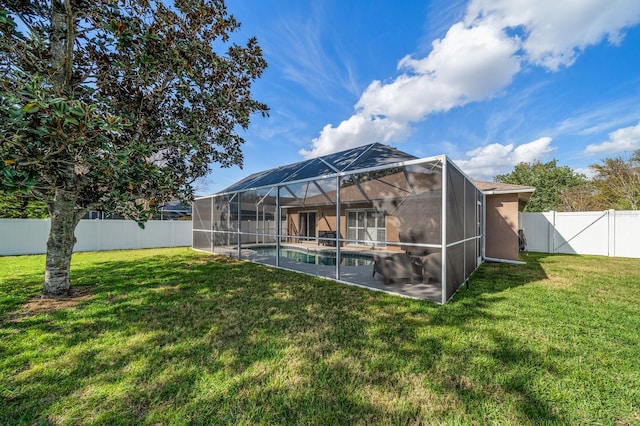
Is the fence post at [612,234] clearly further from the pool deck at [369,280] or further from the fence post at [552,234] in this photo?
the pool deck at [369,280]

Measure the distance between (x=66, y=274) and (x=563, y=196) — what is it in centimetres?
3095

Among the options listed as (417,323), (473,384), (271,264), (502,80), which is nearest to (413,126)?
(502,80)

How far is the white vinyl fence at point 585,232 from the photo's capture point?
9758 millimetres

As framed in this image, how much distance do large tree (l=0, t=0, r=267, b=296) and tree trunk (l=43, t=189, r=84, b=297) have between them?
0.02 m

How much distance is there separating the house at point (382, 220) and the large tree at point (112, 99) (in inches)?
116

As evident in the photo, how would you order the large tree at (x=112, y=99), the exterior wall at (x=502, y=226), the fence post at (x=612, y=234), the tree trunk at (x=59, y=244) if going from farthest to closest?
the fence post at (x=612, y=234) < the exterior wall at (x=502, y=226) < the tree trunk at (x=59, y=244) < the large tree at (x=112, y=99)

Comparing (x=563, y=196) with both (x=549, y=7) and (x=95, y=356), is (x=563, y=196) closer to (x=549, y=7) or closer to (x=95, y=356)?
(x=549, y=7)

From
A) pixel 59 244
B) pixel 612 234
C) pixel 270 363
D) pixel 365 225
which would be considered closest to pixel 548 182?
pixel 612 234

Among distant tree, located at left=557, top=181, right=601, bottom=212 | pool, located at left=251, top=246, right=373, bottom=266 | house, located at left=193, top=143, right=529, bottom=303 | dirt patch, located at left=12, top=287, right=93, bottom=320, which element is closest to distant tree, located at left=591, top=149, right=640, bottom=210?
distant tree, located at left=557, top=181, right=601, bottom=212

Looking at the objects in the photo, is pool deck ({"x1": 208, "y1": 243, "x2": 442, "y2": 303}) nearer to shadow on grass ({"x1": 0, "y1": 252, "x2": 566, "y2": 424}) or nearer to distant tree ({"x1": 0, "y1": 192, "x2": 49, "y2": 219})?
shadow on grass ({"x1": 0, "y1": 252, "x2": 566, "y2": 424})

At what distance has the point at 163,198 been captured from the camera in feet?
15.4

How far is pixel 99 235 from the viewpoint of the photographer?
11.8 m

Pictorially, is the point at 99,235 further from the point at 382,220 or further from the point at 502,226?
the point at 502,226

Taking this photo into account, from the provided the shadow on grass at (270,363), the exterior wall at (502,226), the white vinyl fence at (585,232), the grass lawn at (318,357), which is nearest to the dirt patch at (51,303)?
the grass lawn at (318,357)
